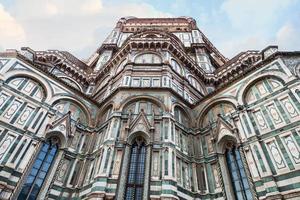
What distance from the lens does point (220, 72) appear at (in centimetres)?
2841

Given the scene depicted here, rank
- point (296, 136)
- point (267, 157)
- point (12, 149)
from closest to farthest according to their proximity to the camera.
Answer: point (296, 136) → point (267, 157) → point (12, 149)

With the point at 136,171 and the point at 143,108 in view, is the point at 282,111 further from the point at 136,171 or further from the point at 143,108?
the point at 136,171

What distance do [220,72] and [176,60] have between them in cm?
783

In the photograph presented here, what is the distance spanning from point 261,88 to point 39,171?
1609cm

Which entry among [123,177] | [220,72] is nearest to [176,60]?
[220,72]

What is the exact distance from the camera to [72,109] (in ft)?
58.4

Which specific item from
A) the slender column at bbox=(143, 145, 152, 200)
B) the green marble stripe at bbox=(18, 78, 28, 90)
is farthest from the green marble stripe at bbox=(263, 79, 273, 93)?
the green marble stripe at bbox=(18, 78, 28, 90)

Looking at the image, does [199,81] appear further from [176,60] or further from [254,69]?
[254,69]

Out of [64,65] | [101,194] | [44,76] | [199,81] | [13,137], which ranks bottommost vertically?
[101,194]

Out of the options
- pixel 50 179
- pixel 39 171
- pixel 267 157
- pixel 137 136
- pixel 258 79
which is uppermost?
pixel 258 79

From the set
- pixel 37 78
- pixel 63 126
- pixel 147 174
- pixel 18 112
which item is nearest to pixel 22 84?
pixel 37 78

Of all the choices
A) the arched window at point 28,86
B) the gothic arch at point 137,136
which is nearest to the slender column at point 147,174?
the gothic arch at point 137,136

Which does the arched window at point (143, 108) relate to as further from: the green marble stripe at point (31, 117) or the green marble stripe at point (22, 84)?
the green marble stripe at point (22, 84)

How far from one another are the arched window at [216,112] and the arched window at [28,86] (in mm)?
13012
